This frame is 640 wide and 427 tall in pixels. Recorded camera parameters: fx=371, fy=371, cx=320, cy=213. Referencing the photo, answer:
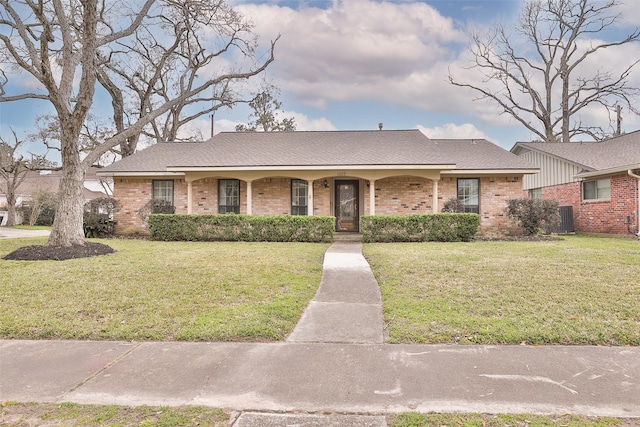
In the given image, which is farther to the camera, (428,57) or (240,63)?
(240,63)

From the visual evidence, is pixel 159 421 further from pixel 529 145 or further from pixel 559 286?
pixel 529 145

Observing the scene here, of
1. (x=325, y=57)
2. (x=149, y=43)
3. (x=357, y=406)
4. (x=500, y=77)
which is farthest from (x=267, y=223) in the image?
(x=500, y=77)

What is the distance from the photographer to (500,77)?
27.8 meters

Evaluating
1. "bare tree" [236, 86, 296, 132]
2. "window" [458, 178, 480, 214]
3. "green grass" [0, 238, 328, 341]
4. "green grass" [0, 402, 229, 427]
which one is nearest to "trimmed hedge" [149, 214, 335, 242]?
"green grass" [0, 238, 328, 341]

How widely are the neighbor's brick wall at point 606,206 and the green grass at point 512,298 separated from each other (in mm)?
6004

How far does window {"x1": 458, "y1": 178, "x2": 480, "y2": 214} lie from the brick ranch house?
0.04 m

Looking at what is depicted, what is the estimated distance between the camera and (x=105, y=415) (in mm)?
2492

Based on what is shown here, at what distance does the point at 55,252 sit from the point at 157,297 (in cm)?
539

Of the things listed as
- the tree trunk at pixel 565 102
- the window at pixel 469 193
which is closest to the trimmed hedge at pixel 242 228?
the window at pixel 469 193

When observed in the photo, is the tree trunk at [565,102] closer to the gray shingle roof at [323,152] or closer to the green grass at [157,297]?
the gray shingle roof at [323,152]

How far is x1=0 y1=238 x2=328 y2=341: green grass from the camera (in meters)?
4.22

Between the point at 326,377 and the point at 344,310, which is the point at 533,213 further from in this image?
the point at 326,377

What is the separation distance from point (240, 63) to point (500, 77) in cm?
2009

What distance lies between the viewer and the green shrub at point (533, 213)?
13.1 m
